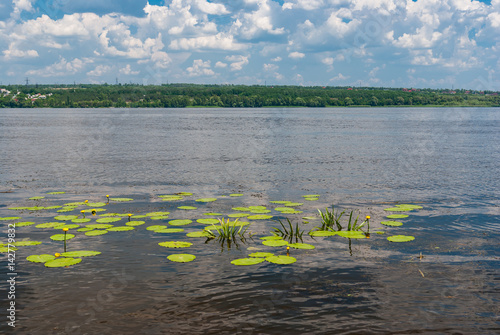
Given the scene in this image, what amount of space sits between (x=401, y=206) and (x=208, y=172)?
23.6 m

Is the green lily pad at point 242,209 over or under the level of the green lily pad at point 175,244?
over

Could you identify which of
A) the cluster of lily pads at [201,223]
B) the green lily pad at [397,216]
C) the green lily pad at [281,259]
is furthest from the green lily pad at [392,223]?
the green lily pad at [281,259]

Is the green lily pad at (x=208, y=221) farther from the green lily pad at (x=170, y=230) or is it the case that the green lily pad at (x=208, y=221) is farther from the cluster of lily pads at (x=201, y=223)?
the green lily pad at (x=170, y=230)

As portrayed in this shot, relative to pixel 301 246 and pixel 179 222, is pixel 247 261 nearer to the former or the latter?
pixel 301 246

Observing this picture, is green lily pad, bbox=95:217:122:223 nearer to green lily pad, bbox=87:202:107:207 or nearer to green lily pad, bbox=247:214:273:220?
green lily pad, bbox=87:202:107:207

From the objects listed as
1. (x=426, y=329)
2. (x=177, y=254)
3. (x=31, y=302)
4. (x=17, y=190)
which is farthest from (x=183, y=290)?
(x=17, y=190)

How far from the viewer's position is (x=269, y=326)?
45.1 ft

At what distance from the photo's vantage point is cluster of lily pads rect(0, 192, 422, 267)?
19391 mm

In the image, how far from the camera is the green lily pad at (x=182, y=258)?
19.0 metres

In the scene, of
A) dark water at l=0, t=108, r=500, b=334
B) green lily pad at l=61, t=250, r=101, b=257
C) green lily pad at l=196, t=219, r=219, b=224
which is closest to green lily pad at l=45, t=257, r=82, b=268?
dark water at l=0, t=108, r=500, b=334

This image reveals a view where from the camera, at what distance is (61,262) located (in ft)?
60.6

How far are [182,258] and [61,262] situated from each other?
5.00 m

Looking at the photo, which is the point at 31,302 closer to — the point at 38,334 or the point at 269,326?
the point at 38,334

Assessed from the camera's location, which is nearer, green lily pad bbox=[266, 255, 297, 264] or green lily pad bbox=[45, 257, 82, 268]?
green lily pad bbox=[45, 257, 82, 268]
